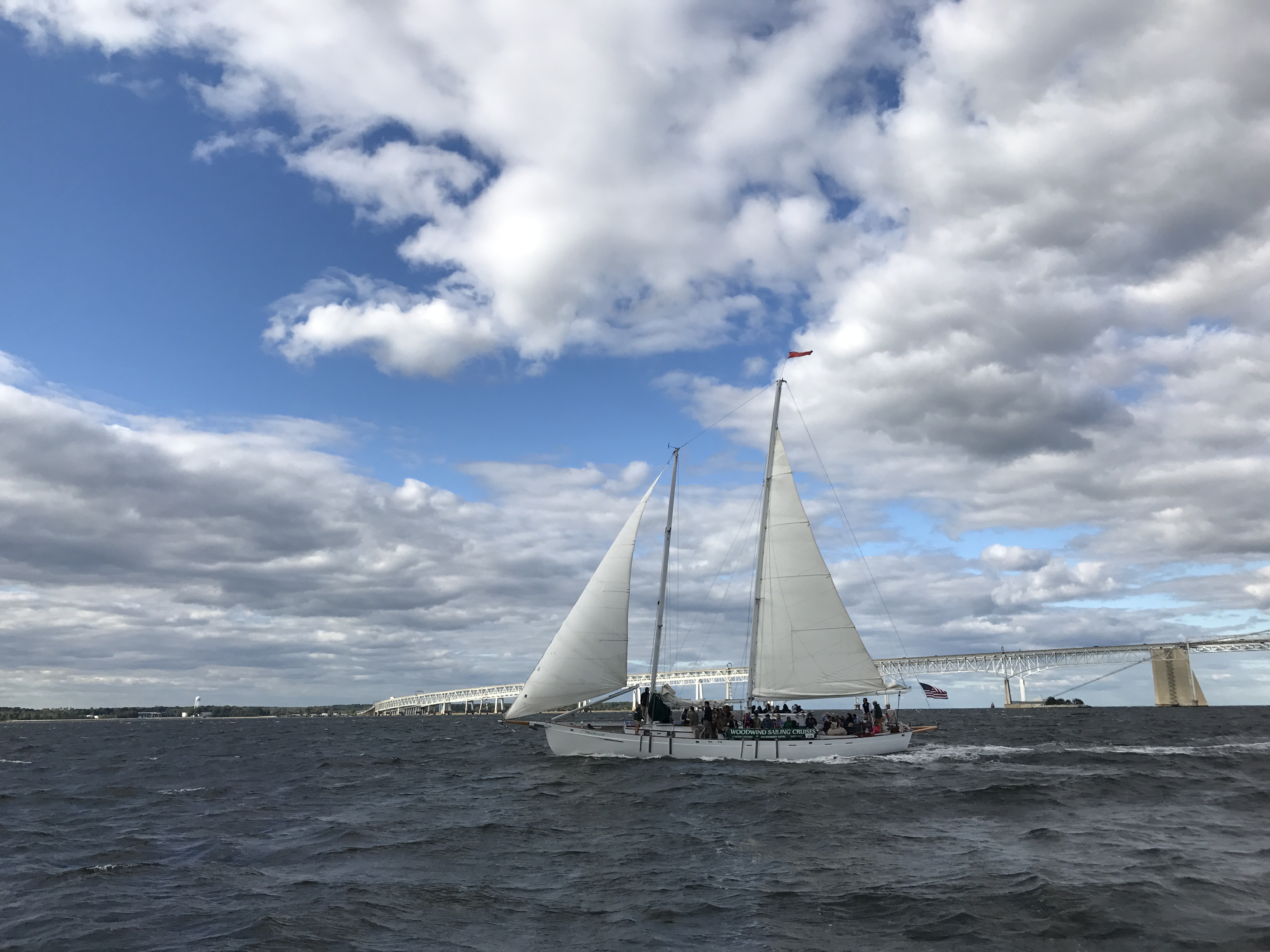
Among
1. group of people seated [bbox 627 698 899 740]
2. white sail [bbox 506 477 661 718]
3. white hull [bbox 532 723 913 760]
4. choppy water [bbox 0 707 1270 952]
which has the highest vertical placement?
white sail [bbox 506 477 661 718]

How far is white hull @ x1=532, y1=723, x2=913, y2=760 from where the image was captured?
41.4 meters

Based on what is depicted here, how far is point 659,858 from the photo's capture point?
20453mm

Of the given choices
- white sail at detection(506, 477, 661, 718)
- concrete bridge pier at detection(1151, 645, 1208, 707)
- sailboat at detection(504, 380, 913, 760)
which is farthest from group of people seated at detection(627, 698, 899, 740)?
concrete bridge pier at detection(1151, 645, 1208, 707)

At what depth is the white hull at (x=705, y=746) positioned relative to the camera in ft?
136

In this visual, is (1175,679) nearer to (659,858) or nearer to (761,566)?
(761,566)

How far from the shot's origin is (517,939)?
14.1 meters

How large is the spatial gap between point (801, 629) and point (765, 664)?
9.44ft

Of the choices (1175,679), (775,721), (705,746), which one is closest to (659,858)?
(705,746)

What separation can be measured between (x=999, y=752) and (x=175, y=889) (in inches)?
1839

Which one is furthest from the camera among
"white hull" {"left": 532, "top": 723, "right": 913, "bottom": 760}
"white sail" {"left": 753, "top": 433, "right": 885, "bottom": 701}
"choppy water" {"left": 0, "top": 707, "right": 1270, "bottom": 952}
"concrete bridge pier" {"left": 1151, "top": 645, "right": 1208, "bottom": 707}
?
"concrete bridge pier" {"left": 1151, "top": 645, "right": 1208, "bottom": 707}

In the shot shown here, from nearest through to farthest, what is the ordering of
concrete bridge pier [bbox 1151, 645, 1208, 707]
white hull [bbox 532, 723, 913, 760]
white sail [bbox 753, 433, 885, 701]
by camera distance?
white hull [bbox 532, 723, 913, 760] → white sail [bbox 753, 433, 885, 701] → concrete bridge pier [bbox 1151, 645, 1208, 707]

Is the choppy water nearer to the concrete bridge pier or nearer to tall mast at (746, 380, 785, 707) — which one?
tall mast at (746, 380, 785, 707)

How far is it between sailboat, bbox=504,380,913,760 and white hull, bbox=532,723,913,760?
5 centimetres

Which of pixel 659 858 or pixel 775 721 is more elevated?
pixel 775 721
